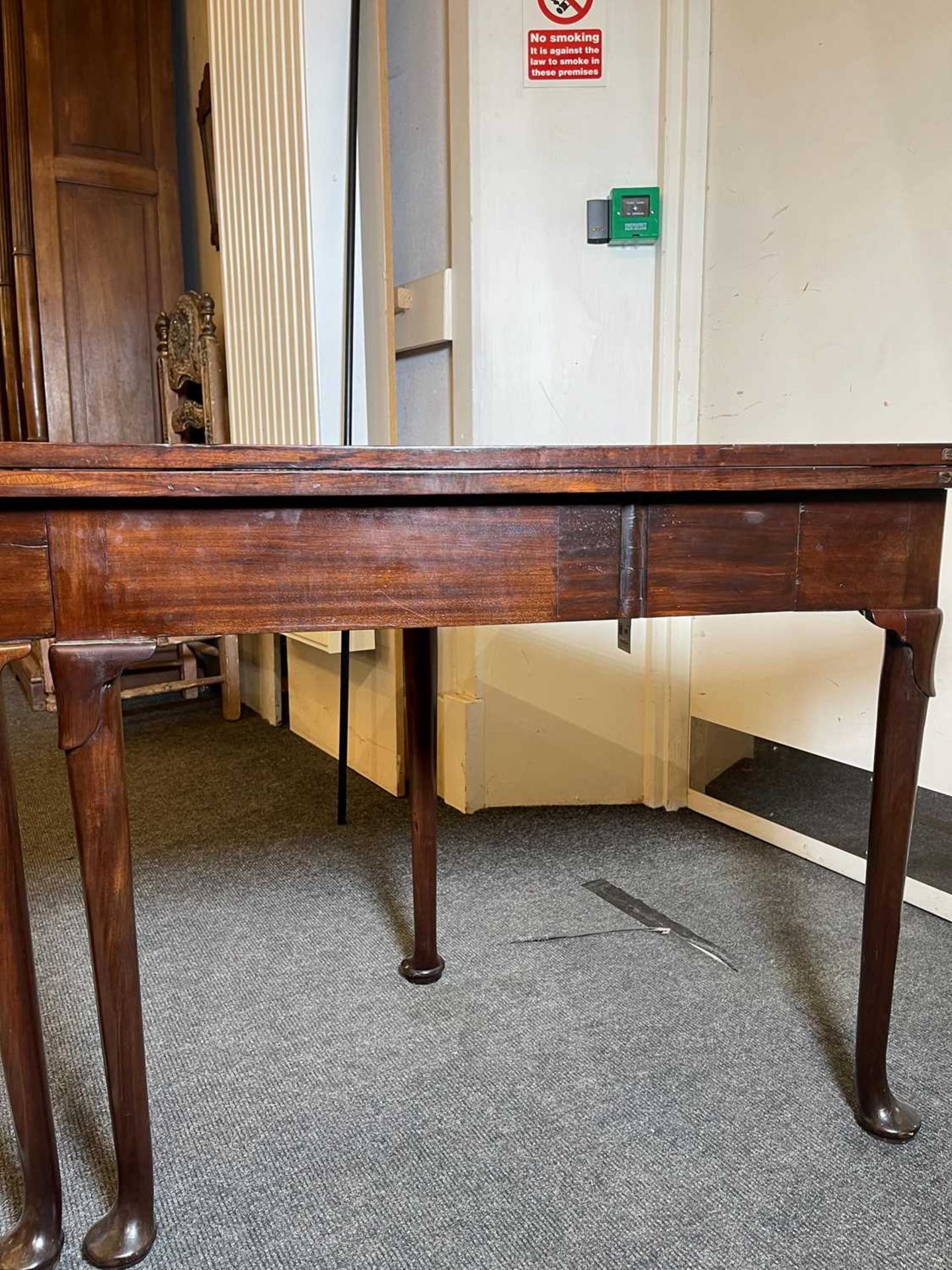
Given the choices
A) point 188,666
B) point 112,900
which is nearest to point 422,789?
point 112,900

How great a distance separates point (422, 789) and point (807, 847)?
2.97 feet

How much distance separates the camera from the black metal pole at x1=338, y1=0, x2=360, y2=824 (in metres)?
2.06

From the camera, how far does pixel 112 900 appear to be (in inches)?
Result: 33.3

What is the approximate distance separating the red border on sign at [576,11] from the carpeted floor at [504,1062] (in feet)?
5.50

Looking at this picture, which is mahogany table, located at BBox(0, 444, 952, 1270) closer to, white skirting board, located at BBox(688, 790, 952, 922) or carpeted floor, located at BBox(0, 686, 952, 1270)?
carpeted floor, located at BBox(0, 686, 952, 1270)

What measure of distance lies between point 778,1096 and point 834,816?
80 cm

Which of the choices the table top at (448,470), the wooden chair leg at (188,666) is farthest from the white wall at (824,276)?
the wooden chair leg at (188,666)

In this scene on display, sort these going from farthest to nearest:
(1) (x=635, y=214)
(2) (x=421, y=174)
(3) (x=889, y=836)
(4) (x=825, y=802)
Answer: (2) (x=421, y=174)
(1) (x=635, y=214)
(4) (x=825, y=802)
(3) (x=889, y=836)

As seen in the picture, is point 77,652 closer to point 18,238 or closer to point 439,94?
point 439,94

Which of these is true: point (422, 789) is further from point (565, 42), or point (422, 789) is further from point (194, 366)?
point (194, 366)

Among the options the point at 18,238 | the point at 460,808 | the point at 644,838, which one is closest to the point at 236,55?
the point at 18,238

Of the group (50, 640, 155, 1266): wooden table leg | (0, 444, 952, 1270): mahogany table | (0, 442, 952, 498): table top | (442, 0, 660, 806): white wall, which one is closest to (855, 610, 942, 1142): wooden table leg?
(0, 444, 952, 1270): mahogany table

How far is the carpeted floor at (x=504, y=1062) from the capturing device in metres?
0.94

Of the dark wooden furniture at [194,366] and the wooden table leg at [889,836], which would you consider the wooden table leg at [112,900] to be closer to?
the wooden table leg at [889,836]
